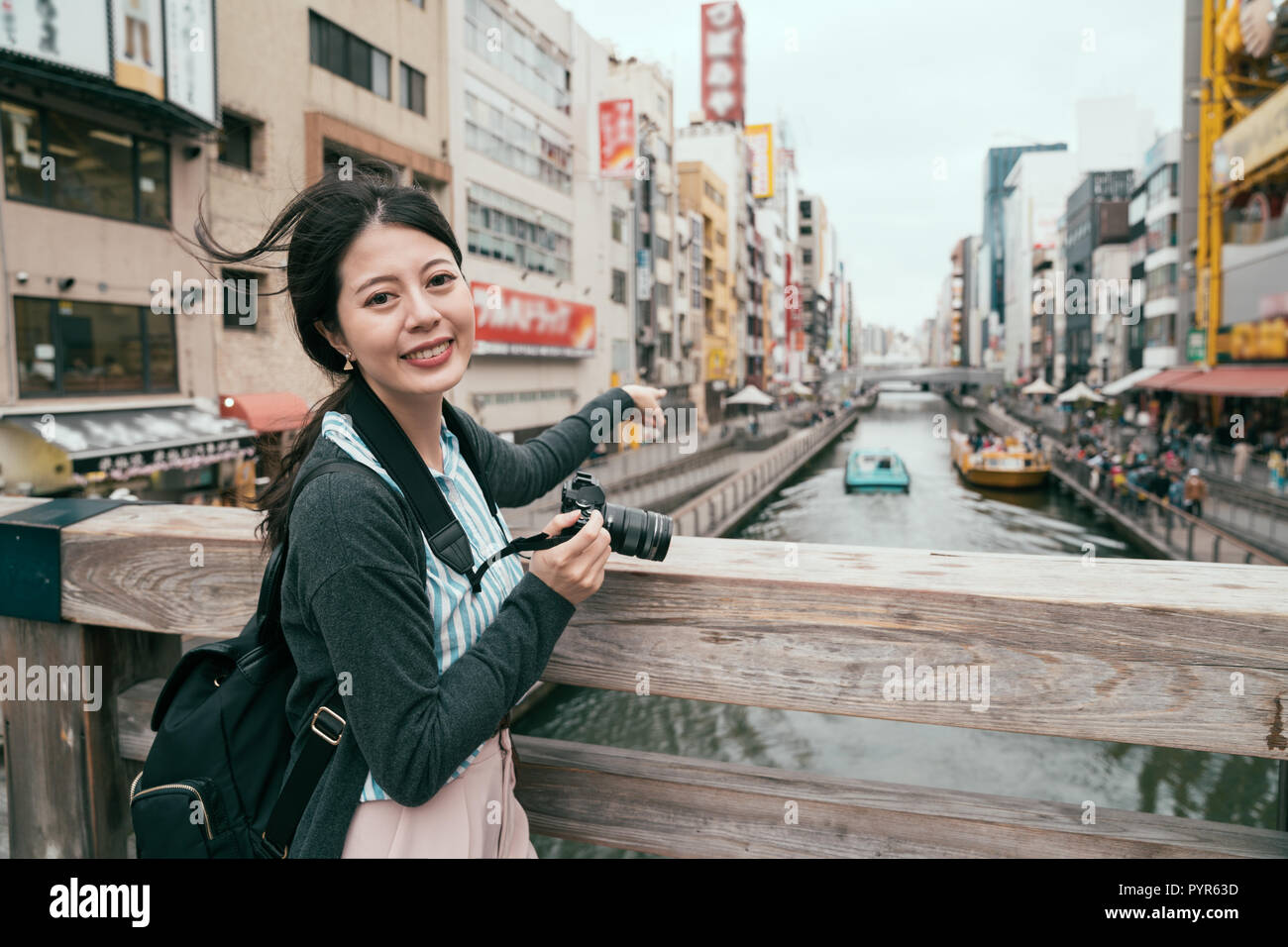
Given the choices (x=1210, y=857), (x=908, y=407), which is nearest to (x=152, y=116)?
(x=1210, y=857)

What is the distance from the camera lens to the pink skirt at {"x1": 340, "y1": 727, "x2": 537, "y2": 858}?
1.32 m

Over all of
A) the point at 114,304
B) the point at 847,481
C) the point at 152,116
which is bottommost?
the point at 847,481

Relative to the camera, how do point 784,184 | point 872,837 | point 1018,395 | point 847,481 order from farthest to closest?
point 784,184 → point 1018,395 → point 847,481 → point 872,837

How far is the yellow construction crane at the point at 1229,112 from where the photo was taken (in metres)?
30.5

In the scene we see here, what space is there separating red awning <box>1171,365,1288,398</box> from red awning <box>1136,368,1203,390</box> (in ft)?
1.34

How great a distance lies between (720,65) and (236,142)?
67137mm

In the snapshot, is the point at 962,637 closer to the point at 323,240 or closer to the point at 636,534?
the point at 636,534

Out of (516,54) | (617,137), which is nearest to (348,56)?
(516,54)

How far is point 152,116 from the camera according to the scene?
15656mm

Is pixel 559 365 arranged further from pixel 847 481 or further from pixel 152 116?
pixel 152 116

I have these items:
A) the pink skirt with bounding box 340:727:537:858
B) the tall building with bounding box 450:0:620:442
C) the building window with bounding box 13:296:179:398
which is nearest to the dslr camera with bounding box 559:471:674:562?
the pink skirt with bounding box 340:727:537:858

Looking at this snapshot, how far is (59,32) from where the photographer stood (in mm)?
13305
